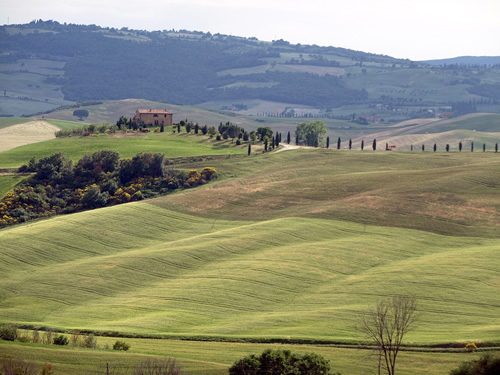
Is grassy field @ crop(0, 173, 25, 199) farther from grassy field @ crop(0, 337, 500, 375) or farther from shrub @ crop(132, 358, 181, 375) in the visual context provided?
shrub @ crop(132, 358, 181, 375)

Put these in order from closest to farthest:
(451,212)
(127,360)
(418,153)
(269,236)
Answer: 1. (127,360)
2. (269,236)
3. (451,212)
4. (418,153)

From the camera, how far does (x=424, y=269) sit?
8494 cm

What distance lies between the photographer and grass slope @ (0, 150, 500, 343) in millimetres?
72188

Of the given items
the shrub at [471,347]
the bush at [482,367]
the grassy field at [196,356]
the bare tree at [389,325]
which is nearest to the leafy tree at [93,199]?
the bare tree at [389,325]

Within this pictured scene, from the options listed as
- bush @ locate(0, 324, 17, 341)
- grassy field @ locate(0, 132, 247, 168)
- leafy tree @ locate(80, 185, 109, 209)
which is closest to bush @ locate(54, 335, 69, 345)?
bush @ locate(0, 324, 17, 341)

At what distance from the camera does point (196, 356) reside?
58.3m

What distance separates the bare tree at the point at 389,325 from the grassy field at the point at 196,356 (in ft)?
3.17

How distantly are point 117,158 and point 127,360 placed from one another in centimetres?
10263

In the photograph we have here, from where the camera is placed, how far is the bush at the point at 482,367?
1923 inches

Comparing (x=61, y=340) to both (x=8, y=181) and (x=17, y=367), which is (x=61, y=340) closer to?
(x=17, y=367)

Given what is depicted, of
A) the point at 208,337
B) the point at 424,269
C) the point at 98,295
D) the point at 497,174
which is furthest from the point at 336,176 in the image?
the point at 208,337

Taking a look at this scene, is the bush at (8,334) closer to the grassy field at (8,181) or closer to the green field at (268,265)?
the green field at (268,265)

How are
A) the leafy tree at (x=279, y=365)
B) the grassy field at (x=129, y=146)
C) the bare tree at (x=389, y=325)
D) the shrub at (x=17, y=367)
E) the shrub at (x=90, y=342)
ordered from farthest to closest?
the grassy field at (x=129, y=146) → the shrub at (x=90, y=342) → the bare tree at (x=389, y=325) → the leafy tree at (x=279, y=365) → the shrub at (x=17, y=367)

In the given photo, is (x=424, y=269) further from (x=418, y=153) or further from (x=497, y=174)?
(x=418, y=153)
